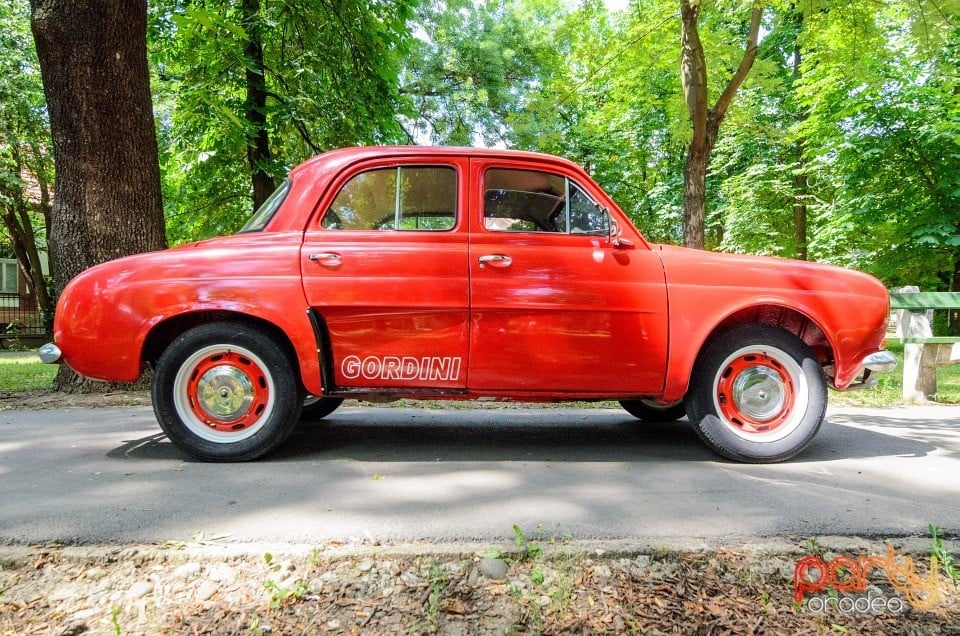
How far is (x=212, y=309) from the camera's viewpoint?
10.8 feet

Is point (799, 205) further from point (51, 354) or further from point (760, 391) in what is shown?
point (51, 354)

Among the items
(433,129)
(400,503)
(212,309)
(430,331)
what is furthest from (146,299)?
(433,129)

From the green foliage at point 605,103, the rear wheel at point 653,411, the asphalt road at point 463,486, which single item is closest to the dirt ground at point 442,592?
the asphalt road at point 463,486

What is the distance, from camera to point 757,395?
3477 millimetres

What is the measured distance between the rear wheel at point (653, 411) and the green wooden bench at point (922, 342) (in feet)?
10.00

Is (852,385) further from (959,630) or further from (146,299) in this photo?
(146,299)

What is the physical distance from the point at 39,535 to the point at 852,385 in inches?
173

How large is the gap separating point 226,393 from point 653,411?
321cm

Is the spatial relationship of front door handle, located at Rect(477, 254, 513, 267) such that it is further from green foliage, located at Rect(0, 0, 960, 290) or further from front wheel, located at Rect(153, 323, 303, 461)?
green foliage, located at Rect(0, 0, 960, 290)

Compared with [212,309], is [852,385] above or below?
below

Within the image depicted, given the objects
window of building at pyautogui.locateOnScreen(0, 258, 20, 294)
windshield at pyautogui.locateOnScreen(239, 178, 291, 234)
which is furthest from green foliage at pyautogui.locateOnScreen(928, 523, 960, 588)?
window of building at pyautogui.locateOnScreen(0, 258, 20, 294)

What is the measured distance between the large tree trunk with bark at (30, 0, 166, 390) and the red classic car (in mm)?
2424

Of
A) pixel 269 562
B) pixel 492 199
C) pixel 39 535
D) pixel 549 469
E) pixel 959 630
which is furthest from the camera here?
pixel 492 199

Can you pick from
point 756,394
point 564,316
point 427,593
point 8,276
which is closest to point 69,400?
point 564,316
